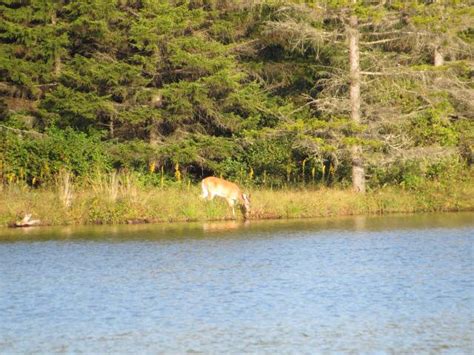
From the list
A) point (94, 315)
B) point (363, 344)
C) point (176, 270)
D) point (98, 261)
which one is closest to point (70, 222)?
point (98, 261)

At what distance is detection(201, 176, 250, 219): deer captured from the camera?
26391mm

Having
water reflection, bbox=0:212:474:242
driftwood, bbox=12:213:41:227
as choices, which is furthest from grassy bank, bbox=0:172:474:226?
water reflection, bbox=0:212:474:242

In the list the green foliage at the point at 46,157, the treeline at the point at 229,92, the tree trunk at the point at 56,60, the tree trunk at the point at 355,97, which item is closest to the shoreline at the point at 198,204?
the tree trunk at the point at 355,97

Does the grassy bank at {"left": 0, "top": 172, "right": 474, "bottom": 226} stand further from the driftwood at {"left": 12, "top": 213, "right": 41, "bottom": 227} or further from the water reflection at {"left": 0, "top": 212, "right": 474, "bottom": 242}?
the water reflection at {"left": 0, "top": 212, "right": 474, "bottom": 242}

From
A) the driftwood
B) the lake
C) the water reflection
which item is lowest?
the lake

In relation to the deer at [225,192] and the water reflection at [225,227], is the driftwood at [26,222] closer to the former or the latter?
the water reflection at [225,227]

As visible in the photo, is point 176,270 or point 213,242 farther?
point 213,242

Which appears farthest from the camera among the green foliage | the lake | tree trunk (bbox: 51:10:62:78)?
tree trunk (bbox: 51:10:62:78)

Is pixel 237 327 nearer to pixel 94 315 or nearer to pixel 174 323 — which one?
pixel 174 323

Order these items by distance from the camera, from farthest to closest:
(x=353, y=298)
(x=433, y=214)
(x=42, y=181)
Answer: (x=42, y=181) < (x=433, y=214) < (x=353, y=298)

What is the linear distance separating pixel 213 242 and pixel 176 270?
3.83 m

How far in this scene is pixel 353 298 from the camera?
563 inches

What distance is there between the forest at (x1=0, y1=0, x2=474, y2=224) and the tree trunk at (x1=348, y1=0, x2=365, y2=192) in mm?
41

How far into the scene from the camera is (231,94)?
102 feet
